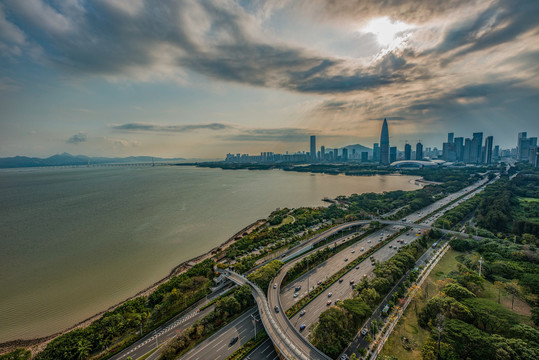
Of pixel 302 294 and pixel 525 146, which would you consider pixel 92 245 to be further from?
pixel 525 146

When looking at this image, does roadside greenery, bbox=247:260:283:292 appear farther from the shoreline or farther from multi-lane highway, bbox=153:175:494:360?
the shoreline

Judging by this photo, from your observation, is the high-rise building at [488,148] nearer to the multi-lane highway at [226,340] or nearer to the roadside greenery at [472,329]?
the roadside greenery at [472,329]

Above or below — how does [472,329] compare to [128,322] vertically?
above

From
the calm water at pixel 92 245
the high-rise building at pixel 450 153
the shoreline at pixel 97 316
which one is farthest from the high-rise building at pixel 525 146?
the shoreline at pixel 97 316

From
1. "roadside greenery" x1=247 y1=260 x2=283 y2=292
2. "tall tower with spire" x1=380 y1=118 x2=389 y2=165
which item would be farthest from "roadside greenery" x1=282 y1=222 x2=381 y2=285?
"tall tower with spire" x1=380 y1=118 x2=389 y2=165

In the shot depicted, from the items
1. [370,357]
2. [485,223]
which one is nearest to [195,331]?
[370,357]

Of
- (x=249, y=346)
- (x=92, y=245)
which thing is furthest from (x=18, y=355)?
(x=92, y=245)
